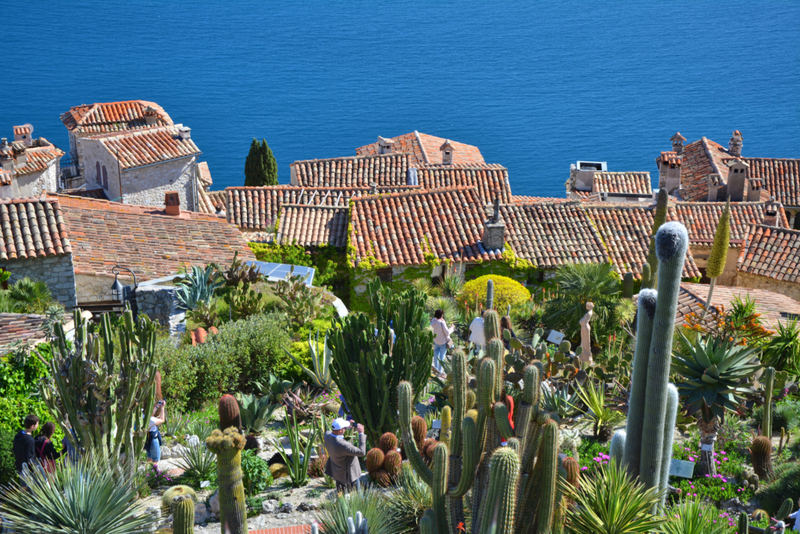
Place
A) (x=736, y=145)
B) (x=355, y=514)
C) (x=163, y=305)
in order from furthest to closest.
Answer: (x=736, y=145)
(x=163, y=305)
(x=355, y=514)

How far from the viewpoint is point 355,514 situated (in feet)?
26.9

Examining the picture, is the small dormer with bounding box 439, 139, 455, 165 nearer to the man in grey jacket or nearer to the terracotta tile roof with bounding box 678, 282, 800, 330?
the terracotta tile roof with bounding box 678, 282, 800, 330

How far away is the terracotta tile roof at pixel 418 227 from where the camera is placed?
22.9m

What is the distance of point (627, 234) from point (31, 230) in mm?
16740

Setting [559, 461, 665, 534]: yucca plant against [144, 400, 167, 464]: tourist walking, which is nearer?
[559, 461, 665, 534]: yucca plant

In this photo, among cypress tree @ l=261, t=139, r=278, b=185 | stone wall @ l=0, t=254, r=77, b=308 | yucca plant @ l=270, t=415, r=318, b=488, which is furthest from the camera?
cypress tree @ l=261, t=139, r=278, b=185

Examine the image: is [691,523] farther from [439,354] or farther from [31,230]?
[31,230]

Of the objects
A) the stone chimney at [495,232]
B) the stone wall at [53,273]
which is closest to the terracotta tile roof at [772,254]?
the stone chimney at [495,232]

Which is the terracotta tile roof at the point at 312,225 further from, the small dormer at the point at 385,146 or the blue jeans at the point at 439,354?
the small dormer at the point at 385,146

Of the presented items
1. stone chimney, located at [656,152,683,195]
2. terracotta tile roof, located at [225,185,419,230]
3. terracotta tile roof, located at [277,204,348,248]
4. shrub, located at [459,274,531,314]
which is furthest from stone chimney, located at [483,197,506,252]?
stone chimney, located at [656,152,683,195]

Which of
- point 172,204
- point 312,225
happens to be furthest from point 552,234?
point 172,204

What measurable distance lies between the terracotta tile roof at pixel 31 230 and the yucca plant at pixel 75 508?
9601 millimetres

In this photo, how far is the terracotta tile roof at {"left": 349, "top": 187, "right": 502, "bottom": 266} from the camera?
900 inches

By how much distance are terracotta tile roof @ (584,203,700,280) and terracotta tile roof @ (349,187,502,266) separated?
3644 mm
